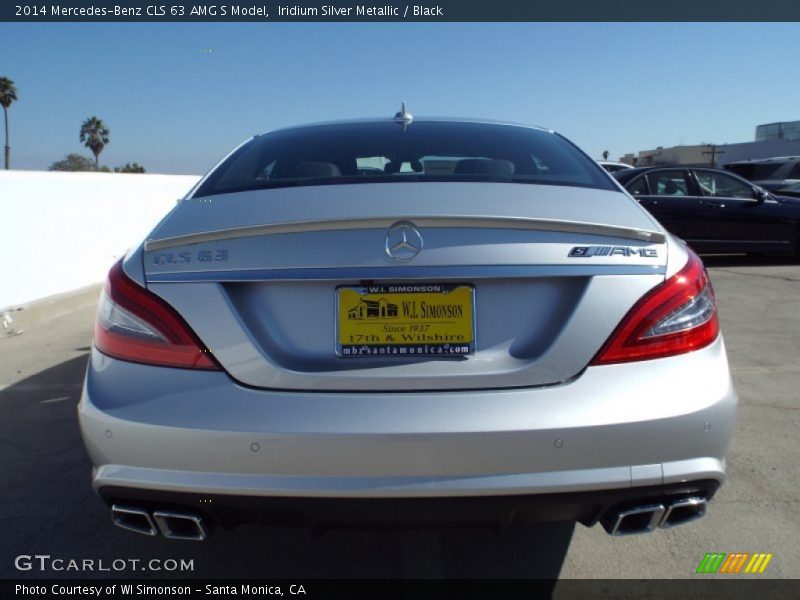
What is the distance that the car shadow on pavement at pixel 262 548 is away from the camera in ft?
7.77

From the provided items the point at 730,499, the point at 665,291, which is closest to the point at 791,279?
the point at 730,499

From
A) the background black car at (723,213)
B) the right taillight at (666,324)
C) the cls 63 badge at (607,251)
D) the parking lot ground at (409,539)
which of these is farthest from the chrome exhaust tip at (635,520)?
the background black car at (723,213)

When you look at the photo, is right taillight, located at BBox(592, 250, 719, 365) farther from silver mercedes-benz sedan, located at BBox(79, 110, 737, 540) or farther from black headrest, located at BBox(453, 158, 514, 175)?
black headrest, located at BBox(453, 158, 514, 175)

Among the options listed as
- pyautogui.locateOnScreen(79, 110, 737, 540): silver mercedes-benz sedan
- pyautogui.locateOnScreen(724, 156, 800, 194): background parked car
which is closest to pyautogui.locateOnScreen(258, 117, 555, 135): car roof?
pyautogui.locateOnScreen(79, 110, 737, 540): silver mercedes-benz sedan

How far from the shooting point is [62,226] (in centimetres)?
731

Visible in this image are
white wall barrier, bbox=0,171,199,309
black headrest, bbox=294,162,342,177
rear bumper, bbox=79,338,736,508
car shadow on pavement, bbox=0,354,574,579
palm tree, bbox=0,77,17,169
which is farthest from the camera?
palm tree, bbox=0,77,17,169

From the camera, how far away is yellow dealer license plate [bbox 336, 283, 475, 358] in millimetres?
1787

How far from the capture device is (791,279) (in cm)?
881

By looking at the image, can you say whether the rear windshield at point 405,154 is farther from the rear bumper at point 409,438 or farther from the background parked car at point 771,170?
the background parked car at point 771,170

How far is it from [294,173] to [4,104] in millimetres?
57871

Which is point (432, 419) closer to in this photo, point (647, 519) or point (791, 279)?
point (647, 519)

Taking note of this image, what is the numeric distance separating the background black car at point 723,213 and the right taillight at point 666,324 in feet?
28.1

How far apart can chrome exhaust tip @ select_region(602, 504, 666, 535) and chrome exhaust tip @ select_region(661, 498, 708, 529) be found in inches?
1.1

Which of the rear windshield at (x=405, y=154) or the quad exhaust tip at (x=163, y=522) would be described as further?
the rear windshield at (x=405, y=154)
